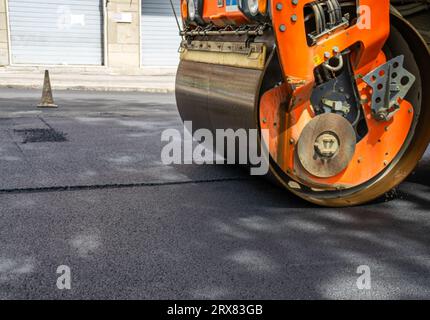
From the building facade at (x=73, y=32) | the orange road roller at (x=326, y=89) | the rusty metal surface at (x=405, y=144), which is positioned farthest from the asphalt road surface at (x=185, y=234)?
the building facade at (x=73, y=32)

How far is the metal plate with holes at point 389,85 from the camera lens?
4.39 m

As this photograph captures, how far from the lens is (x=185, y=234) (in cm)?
390

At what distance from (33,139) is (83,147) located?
2.58ft

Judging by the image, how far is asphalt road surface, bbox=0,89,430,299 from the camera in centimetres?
314

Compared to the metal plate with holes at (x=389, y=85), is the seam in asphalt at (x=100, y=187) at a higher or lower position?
lower

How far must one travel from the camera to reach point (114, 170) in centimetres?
565

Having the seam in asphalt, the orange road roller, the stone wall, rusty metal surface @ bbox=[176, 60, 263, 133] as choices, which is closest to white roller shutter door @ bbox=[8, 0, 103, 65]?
the stone wall

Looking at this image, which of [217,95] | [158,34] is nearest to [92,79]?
[158,34]

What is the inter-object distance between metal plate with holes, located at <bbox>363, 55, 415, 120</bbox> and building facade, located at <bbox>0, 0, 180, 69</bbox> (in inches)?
620

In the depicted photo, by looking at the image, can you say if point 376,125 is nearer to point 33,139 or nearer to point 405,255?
point 405,255

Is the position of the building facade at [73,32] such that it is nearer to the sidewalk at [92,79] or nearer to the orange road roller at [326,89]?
the sidewalk at [92,79]

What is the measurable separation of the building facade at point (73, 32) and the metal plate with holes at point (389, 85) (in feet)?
51.7

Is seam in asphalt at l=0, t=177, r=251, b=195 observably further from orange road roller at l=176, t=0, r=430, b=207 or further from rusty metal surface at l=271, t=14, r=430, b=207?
rusty metal surface at l=271, t=14, r=430, b=207

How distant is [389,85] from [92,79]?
43.3ft
